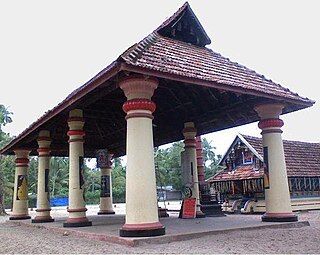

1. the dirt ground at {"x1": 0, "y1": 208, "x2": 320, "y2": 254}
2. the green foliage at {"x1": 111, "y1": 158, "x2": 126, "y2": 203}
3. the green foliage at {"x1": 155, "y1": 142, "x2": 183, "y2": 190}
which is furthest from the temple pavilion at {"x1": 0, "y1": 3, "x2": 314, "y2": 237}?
the green foliage at {"x1": 155, "y1": 142, "x2": 183, "y2": 190}

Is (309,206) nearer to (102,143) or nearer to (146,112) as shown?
(102,143)

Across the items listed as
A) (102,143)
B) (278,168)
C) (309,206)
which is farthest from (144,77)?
(309,206)

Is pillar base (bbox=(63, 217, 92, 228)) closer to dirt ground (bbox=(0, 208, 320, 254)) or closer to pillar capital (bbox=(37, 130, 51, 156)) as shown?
Result: dirt ground (bbox=(0, 208, 320, 254))

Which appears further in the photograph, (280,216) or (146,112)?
(280,216)

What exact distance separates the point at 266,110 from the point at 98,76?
4926mm

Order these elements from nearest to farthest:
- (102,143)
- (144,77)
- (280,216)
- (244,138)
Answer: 1. (144,77)
2. (280,216)
3. (102,143)
4. (244,138)

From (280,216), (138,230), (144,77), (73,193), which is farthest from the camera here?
(73,193)

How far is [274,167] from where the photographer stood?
10.4 meters

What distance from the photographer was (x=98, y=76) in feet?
26.8

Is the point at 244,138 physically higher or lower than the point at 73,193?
higher

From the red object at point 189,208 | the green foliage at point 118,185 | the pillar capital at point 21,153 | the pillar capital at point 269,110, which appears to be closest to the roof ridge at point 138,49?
the pillar capital at point 269,110

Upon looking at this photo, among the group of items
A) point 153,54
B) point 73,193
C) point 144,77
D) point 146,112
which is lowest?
point 73,193

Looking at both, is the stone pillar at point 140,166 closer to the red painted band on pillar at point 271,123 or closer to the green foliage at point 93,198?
the red painted band on pillar at point 271,123

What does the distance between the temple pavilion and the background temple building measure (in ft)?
18.1
